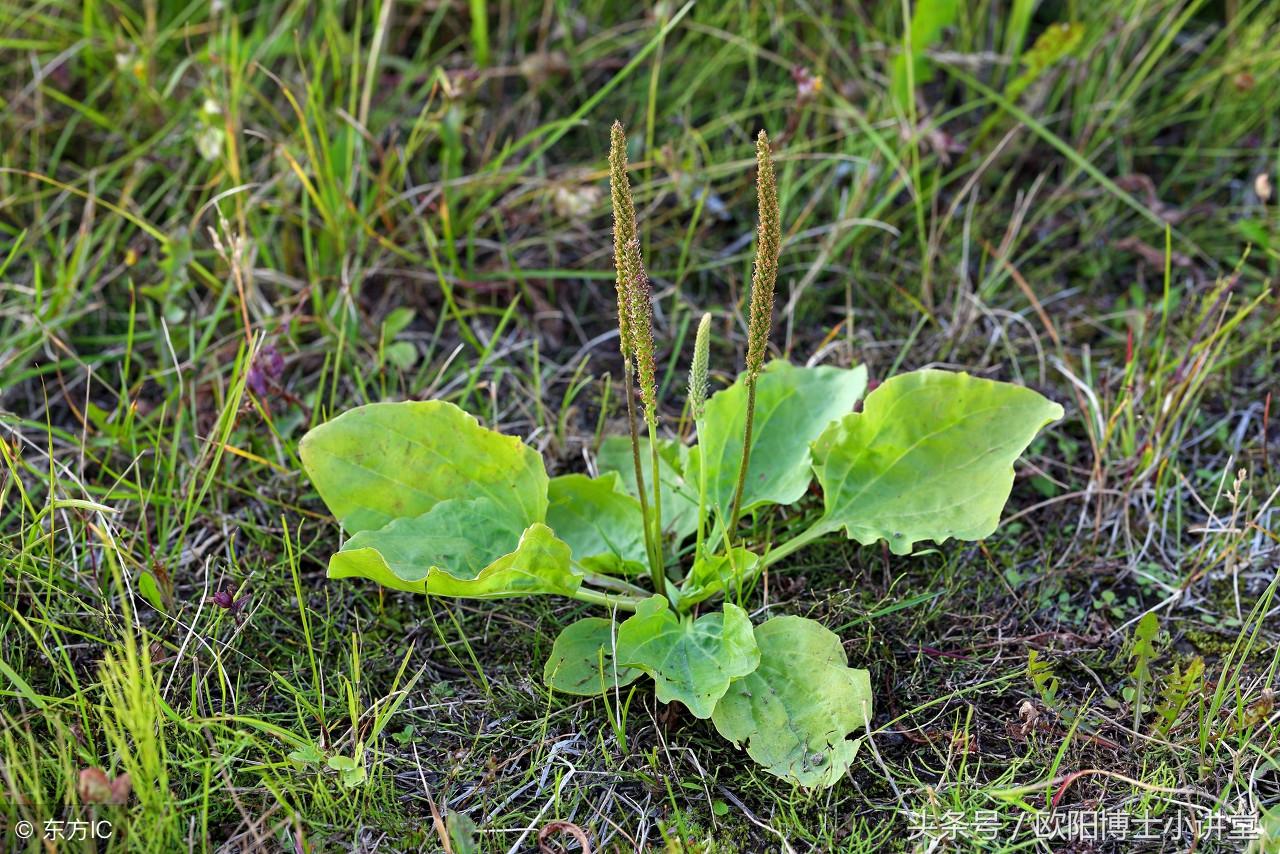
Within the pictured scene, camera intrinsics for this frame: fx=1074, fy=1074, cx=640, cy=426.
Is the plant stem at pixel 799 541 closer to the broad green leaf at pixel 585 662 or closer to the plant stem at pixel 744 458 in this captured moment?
the plant stem at pixel 744 458

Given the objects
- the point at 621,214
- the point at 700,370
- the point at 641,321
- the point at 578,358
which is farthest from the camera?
the point at 578,358

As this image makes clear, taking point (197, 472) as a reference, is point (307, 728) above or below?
below

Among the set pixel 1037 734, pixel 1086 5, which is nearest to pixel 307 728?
pixel 1037 734

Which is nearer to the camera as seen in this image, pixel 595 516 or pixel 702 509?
pixel 702 509

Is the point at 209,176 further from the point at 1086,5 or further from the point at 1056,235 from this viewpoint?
the point at 1086,5

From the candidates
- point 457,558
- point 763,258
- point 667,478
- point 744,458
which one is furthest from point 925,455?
point 457,558

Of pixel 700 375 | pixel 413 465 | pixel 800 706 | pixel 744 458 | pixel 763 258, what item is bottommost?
pixel 800 706

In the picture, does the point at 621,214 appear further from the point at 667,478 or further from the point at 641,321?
the point at 667,478
